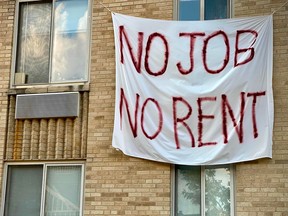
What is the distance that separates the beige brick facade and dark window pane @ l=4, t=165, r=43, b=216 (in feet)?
0.70

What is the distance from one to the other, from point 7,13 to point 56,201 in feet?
12.7

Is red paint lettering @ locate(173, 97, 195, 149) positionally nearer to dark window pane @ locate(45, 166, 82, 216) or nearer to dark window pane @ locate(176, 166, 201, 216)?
dark window pane @ locate(176, 166, 201, 216)

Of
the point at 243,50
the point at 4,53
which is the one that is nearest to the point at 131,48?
the point at 243,50

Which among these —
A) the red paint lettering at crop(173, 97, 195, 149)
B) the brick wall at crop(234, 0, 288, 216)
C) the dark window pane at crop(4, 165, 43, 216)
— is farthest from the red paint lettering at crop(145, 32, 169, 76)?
the dark window pane at crop(4, 165, 43, 216)

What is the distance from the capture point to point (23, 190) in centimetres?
980

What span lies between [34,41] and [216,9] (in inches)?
143

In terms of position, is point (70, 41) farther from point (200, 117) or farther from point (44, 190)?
point (200, 117)

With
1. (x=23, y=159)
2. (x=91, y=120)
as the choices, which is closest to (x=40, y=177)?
(x=23, y=159)

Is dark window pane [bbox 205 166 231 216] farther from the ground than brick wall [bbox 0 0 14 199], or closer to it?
closer to it

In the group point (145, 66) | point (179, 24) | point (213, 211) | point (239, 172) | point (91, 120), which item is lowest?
point (213, 211)

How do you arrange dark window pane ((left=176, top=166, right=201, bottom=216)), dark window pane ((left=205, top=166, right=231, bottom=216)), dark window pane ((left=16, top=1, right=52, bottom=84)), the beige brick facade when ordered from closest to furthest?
the beige brick facade, dark window pane ((left=205, top=166, right=231, bottom=216)), dark window pane ((left=176, top=166, right=201, bottom=216)), dark window pane ((left=16, top=1, right=52, bottom=84))

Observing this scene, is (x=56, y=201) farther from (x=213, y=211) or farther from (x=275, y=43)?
(x=275, y=43)

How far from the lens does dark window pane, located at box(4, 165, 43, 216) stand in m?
9.69

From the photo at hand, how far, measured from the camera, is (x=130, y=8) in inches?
390
